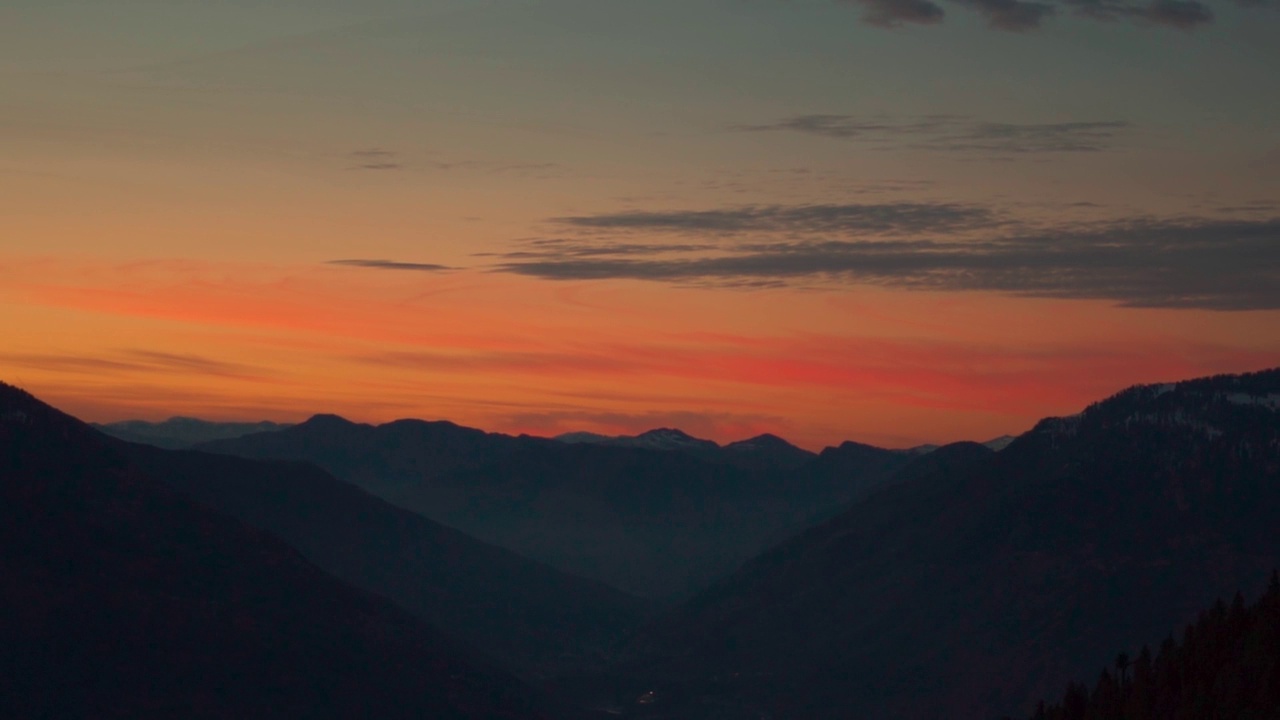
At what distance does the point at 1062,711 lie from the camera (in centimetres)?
18138

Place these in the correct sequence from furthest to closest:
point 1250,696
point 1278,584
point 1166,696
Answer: point 1278,584
point 1166,696
point 1250,696

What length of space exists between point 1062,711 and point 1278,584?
102 feet

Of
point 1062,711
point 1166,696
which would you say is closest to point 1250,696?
point 1166,696

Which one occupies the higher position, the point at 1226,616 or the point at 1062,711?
the point at 1226,616

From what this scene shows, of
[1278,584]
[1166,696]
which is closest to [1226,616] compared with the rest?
[1278,584]

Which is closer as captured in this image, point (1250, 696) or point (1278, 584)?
point (1250, 696)

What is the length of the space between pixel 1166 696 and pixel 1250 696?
541 inches

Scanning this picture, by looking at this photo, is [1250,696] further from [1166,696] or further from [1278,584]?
[1278,584]

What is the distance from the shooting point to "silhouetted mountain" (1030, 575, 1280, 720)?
518 ft

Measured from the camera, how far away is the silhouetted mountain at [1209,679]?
158 m

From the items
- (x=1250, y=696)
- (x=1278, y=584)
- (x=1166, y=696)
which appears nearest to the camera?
(x=1250, y=696)

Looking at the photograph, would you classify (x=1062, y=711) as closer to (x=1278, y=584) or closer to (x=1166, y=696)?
(x=1166, y=696)

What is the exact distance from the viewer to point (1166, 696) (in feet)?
560

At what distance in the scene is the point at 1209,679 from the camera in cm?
17000
